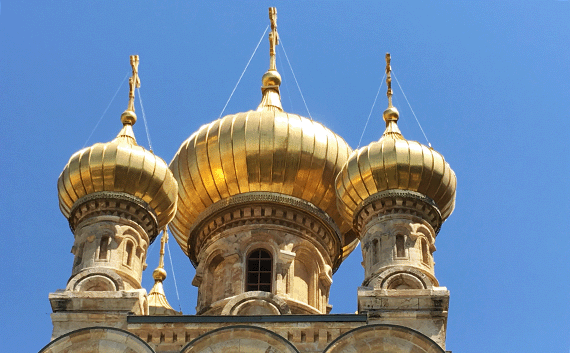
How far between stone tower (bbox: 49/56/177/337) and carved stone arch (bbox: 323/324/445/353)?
9.27 ft

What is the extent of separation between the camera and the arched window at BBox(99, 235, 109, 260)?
2072 centimetres

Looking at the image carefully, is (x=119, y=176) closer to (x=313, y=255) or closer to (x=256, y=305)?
→ (x=256, y=305)

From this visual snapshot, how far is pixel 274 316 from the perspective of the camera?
19.5 metres

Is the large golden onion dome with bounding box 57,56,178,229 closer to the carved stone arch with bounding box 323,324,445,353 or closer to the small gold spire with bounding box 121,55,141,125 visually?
the small gold spire with bounding box 121,55,141,125

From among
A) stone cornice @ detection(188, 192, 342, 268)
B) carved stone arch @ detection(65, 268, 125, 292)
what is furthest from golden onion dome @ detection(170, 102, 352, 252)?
carved stone arch @ detection(65, 268, 125, 292)

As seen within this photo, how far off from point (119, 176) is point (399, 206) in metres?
3.84

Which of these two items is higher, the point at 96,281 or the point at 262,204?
the point at 262,204

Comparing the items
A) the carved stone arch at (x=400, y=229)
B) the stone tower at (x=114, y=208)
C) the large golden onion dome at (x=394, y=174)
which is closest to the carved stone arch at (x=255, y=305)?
the stone tower at (x=114, y=208)

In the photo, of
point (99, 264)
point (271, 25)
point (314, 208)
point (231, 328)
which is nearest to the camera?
point (231, 328)

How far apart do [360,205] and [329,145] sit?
1.84 metres

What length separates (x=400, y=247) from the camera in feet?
68.4

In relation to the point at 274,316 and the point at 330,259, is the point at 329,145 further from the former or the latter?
the point at 274,316

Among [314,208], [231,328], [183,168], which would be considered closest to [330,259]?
[314,208]

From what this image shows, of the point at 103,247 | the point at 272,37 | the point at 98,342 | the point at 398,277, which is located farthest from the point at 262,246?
the point at 272,37
